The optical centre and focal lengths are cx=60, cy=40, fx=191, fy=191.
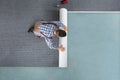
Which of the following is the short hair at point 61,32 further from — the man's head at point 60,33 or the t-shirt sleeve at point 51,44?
the t-shirt sleeve at point 51,44

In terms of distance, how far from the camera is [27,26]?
1.77 metres

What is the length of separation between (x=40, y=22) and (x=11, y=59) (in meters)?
0.43

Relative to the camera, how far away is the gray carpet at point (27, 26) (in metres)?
1.74

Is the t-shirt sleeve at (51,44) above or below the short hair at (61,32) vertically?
below

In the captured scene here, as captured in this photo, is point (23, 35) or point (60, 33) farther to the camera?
point (23, 35)

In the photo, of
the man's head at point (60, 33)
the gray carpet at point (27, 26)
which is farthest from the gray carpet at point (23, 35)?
the man's head at point (60, 33)

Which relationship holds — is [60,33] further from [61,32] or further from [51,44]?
[51,44]

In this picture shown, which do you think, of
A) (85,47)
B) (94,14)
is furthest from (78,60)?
(94,14)

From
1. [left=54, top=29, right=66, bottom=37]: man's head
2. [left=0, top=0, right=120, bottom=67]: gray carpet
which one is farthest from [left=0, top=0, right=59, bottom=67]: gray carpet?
[left=54, top=29, right=66, bottom=37]: man's head

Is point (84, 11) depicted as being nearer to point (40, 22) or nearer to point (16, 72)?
point (40, 22)

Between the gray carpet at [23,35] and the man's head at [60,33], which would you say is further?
the gray carpet at [23,35]

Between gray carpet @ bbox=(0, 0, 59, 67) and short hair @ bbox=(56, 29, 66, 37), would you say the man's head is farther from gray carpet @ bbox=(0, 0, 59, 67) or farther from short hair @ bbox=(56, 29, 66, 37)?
gray carpet @ bbox=(0, 0, 59, 67)

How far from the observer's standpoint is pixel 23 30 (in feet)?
5.80

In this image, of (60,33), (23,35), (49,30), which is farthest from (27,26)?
(60,33)
